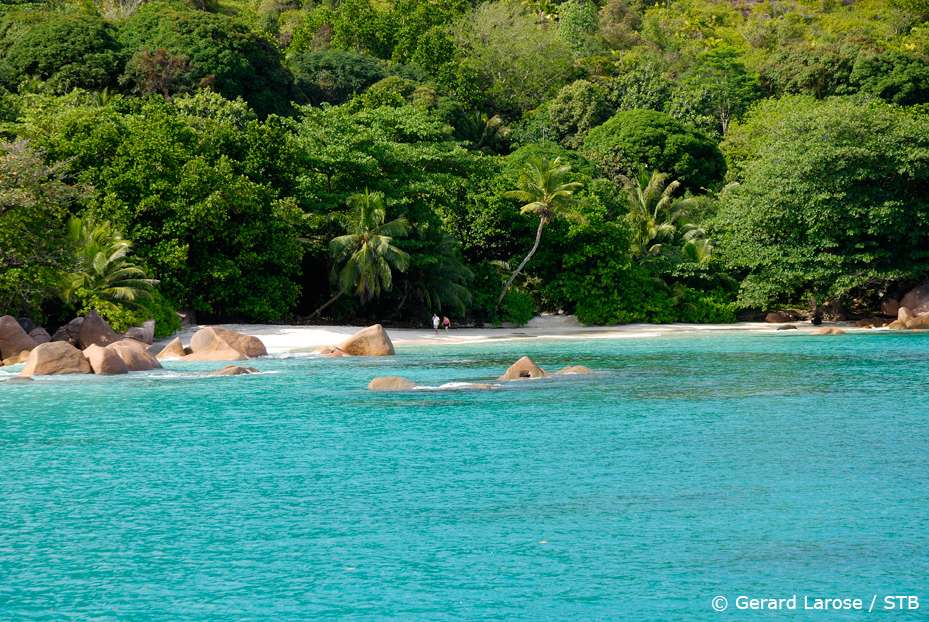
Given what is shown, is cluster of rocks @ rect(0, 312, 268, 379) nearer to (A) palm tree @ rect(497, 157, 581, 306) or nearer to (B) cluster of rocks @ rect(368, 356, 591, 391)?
(B) cluster of rocks @ rect(368, 356, 591, 391)

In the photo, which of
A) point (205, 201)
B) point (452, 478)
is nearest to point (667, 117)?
point (205, 201)

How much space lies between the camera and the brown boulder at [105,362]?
2631 centimetres

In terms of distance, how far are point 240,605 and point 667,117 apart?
55967 mm

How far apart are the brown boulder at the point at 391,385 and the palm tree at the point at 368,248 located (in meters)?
16.8

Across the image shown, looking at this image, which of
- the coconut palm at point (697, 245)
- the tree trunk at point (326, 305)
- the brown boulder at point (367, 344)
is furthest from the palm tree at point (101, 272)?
the coconut palm at point (697, 245)

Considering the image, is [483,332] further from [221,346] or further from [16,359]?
[16,359]

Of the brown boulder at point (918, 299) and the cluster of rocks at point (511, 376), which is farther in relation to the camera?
the brown boulder at point (918, 299)

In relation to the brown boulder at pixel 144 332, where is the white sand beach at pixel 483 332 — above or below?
below

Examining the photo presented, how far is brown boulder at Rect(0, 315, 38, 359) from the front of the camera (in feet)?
96.5

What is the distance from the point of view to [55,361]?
2602cm

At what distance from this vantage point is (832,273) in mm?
44500

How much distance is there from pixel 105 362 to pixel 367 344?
28.1 feet

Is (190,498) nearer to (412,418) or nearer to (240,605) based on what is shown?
(240,605)

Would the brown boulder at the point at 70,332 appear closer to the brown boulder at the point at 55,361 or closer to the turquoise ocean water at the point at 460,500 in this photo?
the brown boulder at the point at 55,361
